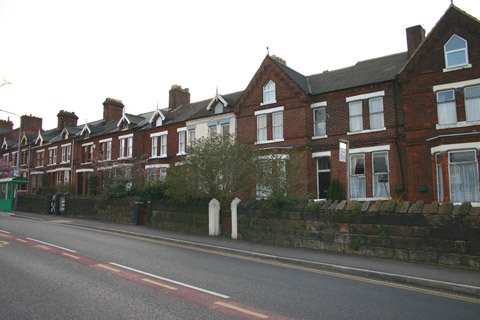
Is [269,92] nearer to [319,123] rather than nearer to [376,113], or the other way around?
[319,123]

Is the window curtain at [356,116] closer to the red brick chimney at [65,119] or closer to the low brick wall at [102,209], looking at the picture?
the low brick wall at [102,209]

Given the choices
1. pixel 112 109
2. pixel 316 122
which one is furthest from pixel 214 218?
pixel 112 109

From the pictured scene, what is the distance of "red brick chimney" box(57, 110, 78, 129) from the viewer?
48.8m

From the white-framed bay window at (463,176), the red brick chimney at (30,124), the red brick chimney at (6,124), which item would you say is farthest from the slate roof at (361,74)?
the red brick chimney at (6,124)

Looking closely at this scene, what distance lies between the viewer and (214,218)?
15508 millimetres

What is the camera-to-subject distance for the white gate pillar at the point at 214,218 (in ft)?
50.8

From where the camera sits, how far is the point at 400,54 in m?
22.8

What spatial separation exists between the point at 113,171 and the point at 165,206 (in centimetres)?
1529

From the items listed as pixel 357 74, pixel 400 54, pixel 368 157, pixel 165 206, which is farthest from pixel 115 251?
pixel 400 54

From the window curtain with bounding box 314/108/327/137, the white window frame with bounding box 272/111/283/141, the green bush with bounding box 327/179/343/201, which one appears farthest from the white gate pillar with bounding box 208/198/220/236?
the window curtain with bounding box 314/108/327/137

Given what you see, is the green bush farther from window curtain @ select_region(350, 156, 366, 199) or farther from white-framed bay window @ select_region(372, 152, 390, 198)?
white-framed bay window @ select_region(372, 152, 390, 198)

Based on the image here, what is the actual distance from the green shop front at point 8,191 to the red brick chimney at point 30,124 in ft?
81.6

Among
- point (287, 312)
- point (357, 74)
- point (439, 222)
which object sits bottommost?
point (287, 312)

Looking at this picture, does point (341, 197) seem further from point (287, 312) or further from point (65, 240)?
point (287, 312)
